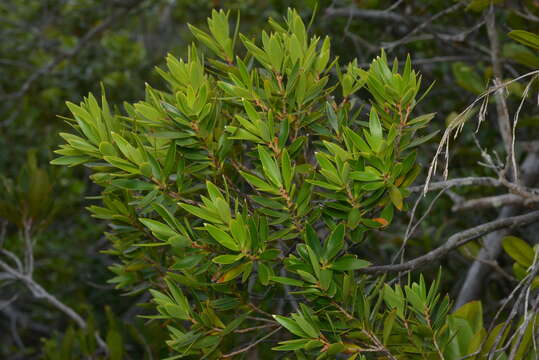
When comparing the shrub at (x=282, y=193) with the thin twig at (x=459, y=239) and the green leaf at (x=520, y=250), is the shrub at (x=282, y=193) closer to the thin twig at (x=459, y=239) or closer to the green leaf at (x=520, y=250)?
the thin twig at (x=459, y=239)

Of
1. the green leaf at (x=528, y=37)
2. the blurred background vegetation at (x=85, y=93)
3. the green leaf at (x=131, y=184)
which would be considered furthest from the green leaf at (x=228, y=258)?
the blurred background vegetation at (x=85, y=93)

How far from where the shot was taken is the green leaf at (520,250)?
1.85 metres

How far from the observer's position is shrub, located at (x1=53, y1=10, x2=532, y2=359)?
4.70 ft

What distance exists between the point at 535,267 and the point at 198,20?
170 inches

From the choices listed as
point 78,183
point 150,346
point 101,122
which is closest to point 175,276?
point 101,122

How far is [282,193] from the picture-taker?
1.46 m

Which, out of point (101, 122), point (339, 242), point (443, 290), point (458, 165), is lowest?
point (443, 290)

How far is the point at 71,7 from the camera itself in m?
4.93

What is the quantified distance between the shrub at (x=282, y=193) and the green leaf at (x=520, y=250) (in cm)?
21

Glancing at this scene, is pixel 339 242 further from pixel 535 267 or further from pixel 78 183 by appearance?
pixel 78 183

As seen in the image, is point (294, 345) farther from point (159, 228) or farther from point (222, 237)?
point (159, 228)

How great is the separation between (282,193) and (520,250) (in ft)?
2.60

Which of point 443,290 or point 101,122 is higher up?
point 101,122

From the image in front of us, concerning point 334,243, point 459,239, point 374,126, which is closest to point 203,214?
point 334,243
